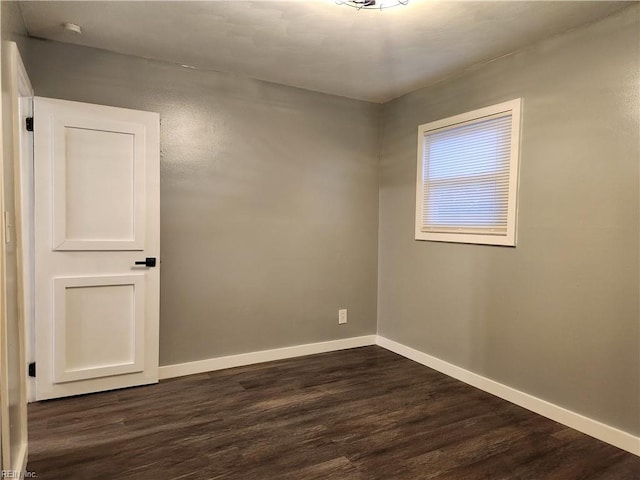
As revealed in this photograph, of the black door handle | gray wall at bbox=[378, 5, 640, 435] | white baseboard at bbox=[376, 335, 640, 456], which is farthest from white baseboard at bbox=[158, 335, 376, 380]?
gray wall at bbox=[378, 5, 640, 435]

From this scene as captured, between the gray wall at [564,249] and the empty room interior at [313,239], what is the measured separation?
14mm

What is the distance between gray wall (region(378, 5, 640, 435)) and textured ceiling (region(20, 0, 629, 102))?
22cm

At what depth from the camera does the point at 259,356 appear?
3.59m

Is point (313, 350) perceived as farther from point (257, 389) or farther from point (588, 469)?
point (588, 469)

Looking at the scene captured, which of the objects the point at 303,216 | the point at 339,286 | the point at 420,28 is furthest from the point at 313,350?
the point at 420,28

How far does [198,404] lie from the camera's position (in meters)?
2.75

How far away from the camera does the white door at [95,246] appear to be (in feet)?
8.85

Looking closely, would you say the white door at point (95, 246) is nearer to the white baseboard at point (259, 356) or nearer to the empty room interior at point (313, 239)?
the empty room interior at point (313, 239)

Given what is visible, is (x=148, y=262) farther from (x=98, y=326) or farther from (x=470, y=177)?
(x=470, y=177)

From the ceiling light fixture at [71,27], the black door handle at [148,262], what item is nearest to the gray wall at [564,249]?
the black door handle at [148,262]

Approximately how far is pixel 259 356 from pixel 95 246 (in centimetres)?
162

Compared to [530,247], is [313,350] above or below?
below

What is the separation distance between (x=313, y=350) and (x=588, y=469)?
2.29 meters

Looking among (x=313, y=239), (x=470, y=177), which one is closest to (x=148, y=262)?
(x=313, y=239)
